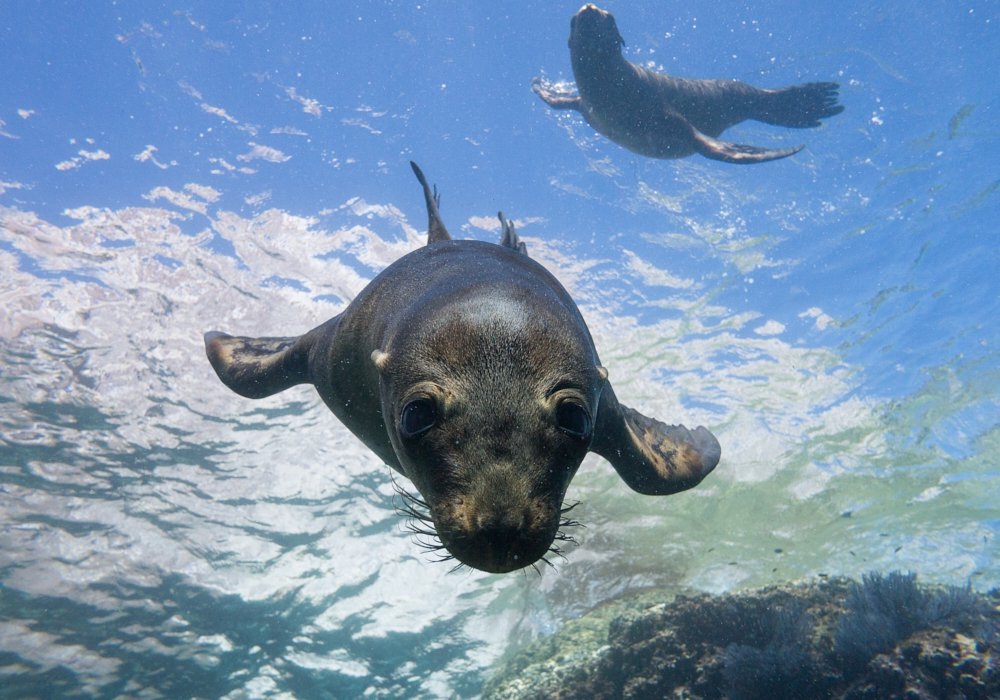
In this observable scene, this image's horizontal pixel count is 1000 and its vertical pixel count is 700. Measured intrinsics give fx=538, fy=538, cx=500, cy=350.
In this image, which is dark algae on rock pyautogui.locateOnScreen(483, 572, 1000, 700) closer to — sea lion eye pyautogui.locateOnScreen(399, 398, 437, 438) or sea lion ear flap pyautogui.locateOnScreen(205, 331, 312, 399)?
sea lion ear flap pyautogui.locateOnScreen(205, 331, 312, 399)

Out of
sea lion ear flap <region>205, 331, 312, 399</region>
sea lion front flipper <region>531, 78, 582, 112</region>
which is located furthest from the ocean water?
sea lion ear flap <region>205, 331, 312, 399</region>

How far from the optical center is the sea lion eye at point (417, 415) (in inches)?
69.1

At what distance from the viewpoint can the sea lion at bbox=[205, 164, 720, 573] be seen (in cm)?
157

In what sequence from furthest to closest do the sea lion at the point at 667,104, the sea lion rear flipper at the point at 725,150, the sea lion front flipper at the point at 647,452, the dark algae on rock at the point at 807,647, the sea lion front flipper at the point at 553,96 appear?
1. the sea lion front flipper at the point at 553,96
2. the sea lion at the point at 667,104
3. the sea lion rear flipper at the point at 725,150
4. the dark algae on rock at the point at 807,647
5. the sea lion front flipper at the point at 647,452

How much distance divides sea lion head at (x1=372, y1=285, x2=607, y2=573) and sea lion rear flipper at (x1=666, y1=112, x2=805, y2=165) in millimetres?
7791

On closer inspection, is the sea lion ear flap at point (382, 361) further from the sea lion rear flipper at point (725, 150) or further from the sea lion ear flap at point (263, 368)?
the sea lion rear flipper at point (725, 150)

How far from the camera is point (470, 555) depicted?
1563mm

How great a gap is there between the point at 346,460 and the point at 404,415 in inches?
504

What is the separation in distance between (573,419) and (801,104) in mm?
10121

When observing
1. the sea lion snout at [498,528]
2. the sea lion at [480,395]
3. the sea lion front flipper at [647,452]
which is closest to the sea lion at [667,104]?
the sea lion front flipper at [647,452]

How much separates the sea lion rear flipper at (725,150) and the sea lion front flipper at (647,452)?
5701mm

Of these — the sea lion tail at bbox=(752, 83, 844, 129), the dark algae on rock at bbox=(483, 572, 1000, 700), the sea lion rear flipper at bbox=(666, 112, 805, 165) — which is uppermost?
the sea lion tail at bbox=(752, 83, 844, 129)

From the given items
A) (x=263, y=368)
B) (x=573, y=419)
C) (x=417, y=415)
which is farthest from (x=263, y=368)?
(x=573, y=419)

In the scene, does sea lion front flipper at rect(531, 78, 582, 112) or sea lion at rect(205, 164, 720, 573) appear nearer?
sea lion at rect(205, 164, 720, 573)
